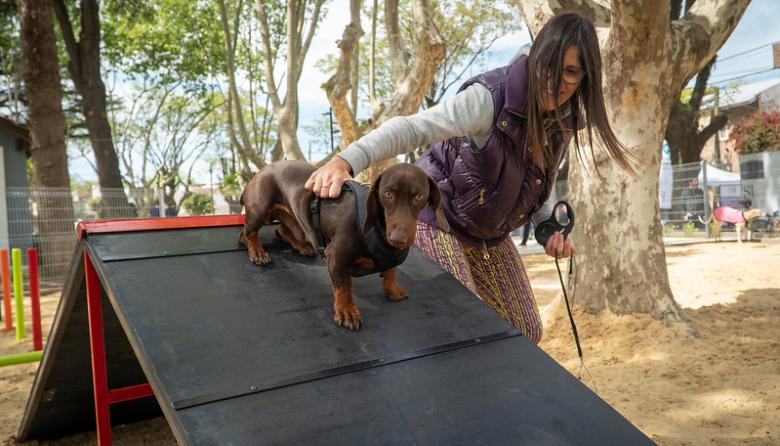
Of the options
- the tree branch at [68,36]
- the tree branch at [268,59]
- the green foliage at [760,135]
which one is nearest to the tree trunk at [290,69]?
the tree branch at [268,59]

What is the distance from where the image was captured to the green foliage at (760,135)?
66.6ft

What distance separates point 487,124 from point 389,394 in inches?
44.0

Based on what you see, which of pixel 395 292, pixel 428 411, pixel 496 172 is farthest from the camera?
pixel 496 172

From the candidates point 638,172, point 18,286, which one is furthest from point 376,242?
point 18,286

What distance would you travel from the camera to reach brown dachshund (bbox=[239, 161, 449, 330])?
1.76m

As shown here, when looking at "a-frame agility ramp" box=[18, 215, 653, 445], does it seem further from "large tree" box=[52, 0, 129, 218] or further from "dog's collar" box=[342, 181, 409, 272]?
"large tree" box=[52, 0, 129, 218]

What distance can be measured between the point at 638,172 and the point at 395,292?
3558mm

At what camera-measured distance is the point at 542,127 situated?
220 centimetres

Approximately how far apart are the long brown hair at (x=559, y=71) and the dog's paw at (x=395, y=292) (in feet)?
2.45

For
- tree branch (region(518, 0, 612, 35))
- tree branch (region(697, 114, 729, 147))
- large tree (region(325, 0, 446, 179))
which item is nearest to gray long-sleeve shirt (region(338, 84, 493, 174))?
tree branch (region(518, 0, 612, 35))

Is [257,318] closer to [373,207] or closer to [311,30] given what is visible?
[373,207]

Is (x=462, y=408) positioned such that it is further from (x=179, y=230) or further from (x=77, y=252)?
(x=77, y=252)

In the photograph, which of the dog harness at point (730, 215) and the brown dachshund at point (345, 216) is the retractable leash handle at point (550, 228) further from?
the dog harness at point (730, 215)

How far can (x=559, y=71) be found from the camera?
6.73 ft
